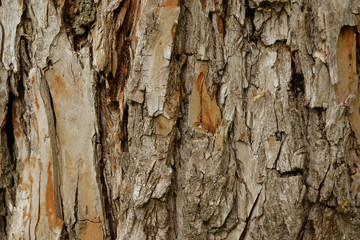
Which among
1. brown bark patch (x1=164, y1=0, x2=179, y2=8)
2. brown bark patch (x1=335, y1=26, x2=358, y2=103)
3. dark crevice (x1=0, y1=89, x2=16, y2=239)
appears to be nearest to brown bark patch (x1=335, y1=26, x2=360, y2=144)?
brown bark patch (x1=335, y1=26, x2=358, y2=103)

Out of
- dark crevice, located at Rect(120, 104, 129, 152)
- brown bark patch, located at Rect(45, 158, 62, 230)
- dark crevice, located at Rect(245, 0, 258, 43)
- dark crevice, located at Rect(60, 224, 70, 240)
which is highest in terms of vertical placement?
dark crevice, located at Rect(245, 0, 258, 43)

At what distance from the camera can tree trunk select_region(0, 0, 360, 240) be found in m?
1.47

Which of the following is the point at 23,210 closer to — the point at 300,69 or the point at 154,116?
the point at 154,116

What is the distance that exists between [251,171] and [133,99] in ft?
1.93

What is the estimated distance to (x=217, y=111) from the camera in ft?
5.01

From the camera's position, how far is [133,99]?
1.49 metres

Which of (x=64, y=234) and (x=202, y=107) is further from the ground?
(x=202, y=107)

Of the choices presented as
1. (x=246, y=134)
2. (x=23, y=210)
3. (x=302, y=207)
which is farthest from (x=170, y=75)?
(x=23, y=210)

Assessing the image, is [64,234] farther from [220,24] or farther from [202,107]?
[220,24]

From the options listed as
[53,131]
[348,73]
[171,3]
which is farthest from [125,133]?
[348,73]

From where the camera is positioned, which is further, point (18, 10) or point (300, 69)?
point (18, 10)

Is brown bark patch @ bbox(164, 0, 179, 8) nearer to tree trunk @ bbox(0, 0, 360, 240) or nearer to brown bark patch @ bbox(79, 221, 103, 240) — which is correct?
tree trunk @ bbox(0, 0, 360, 240)

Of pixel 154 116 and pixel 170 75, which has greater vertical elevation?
pixel 170 75

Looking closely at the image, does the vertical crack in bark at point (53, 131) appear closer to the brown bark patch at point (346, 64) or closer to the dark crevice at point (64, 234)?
the dark crevice at point (64, 234)
